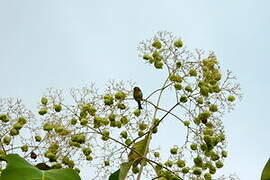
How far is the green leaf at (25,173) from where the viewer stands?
2145mm

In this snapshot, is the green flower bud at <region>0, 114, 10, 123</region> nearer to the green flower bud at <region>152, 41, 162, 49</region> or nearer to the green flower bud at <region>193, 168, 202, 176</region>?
the green flower bud at <region>152, 41, 162, 49</region>

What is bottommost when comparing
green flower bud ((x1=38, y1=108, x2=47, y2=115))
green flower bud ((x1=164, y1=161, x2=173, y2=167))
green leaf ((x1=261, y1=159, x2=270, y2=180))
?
green leaf ((x1=261, y1=159, x2=270, y2=180))

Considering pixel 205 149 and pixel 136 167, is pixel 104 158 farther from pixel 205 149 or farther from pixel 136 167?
pixel 205 149

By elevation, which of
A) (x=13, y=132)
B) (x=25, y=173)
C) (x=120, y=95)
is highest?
(x=120, y=95)

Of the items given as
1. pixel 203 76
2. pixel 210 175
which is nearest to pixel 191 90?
pixel 203 76

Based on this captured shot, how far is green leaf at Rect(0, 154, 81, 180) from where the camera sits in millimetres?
2145

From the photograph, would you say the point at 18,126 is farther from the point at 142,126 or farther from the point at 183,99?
the point at 183,99

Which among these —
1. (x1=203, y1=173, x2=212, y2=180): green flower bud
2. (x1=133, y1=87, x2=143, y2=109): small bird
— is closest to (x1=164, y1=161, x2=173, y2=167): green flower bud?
(x1=203, y1=173, x2=212, y2=180): green flower bud

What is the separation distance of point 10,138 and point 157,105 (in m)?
1.00

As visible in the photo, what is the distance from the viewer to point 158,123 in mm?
2916

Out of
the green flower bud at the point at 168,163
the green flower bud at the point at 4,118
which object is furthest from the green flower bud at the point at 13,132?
the green flower bud at the point at 168,163

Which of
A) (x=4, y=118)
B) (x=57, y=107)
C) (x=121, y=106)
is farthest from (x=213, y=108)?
(x=4, y=118)

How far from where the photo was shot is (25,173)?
220 cm

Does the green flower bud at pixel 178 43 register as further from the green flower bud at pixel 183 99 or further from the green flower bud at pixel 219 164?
the green flower bud at pixel 219 164
